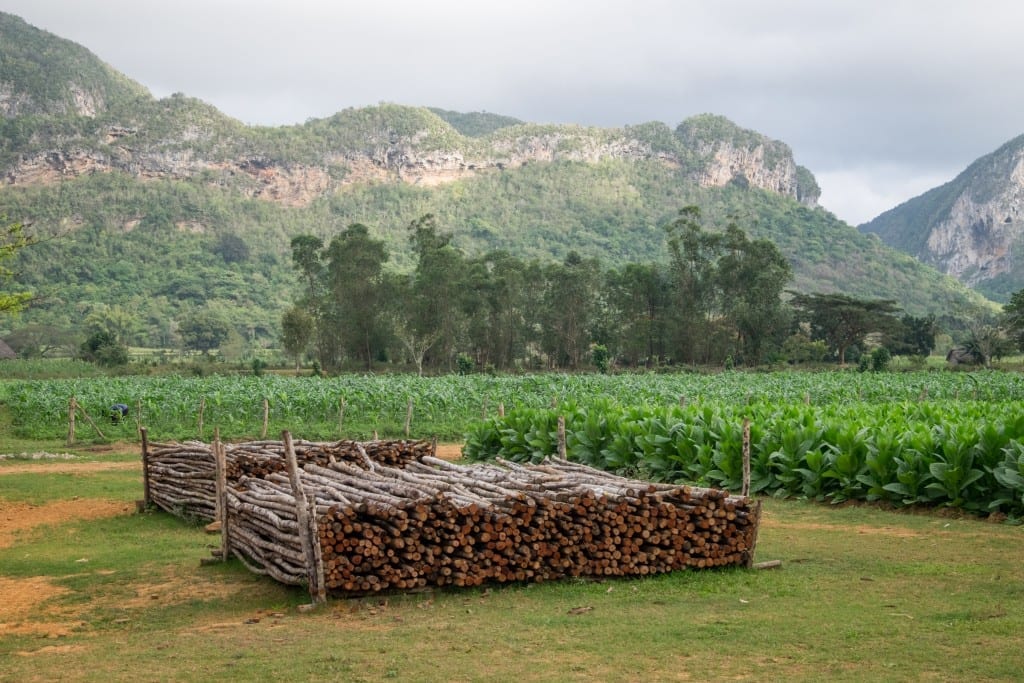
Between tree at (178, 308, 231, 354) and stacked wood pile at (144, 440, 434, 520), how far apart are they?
7760 cm

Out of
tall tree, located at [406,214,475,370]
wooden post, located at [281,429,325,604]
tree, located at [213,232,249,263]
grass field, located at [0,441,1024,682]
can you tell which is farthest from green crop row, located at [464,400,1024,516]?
tree, located at [213,232,249,263]

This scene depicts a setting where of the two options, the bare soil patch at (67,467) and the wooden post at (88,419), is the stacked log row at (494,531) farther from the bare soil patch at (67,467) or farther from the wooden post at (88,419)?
the wooden post at (88,419)

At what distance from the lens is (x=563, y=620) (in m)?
7.71

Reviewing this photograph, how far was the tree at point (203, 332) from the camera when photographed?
89.1 meters

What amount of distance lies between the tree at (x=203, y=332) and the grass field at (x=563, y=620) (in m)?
80.4

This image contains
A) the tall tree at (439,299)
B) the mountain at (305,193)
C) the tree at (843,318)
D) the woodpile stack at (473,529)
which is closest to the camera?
the woodpile stack at (473,529)

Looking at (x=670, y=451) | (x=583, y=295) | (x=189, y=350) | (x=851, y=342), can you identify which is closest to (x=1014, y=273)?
(x=851, y=342)

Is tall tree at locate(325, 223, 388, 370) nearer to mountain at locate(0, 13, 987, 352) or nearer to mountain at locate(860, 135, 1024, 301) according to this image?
mountain at locate(0, 13, 987, 352)

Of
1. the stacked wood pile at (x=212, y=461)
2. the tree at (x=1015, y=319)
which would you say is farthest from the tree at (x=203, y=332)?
the stacked wood pile at (x=212, y=461)

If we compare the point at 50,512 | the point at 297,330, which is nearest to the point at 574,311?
the point at 297,330

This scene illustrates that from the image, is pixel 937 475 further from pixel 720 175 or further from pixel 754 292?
pixel 720 175

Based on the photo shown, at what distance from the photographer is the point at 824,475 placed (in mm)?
13859

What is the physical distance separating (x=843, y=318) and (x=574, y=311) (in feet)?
61.8

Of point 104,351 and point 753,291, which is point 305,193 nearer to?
point 104,351
